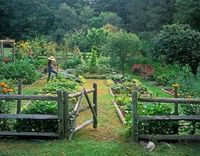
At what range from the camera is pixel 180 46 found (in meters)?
22.5

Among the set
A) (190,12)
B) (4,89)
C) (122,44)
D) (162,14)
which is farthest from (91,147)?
(162,14)

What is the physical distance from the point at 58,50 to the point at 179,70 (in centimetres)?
1857

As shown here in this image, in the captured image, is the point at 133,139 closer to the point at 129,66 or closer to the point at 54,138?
the point at 54,138

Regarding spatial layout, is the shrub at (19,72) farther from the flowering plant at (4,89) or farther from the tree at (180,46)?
the flowering plant at (4,89)

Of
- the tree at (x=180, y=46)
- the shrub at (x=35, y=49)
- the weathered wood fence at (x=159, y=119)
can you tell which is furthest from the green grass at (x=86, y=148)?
the shrub at (x=35, y=49)

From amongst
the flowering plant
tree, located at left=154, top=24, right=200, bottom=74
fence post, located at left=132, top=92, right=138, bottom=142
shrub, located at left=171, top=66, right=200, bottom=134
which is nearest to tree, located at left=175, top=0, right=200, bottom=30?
tree, located at left=154, top=24, right=200, bottom=74

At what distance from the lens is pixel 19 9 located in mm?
60344

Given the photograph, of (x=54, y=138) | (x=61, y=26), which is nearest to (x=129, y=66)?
(x=54, y=138)

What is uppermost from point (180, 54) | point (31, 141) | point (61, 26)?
point (61, 26)

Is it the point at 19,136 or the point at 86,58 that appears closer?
the point at 19,136

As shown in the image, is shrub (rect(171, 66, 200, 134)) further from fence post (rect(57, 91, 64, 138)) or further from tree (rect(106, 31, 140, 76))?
tree (rect(106, 31, 140, 76))

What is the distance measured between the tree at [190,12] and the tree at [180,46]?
31.9 feet

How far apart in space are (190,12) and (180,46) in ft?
39.1

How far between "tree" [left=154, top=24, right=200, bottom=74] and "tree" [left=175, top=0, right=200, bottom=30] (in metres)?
9.74
